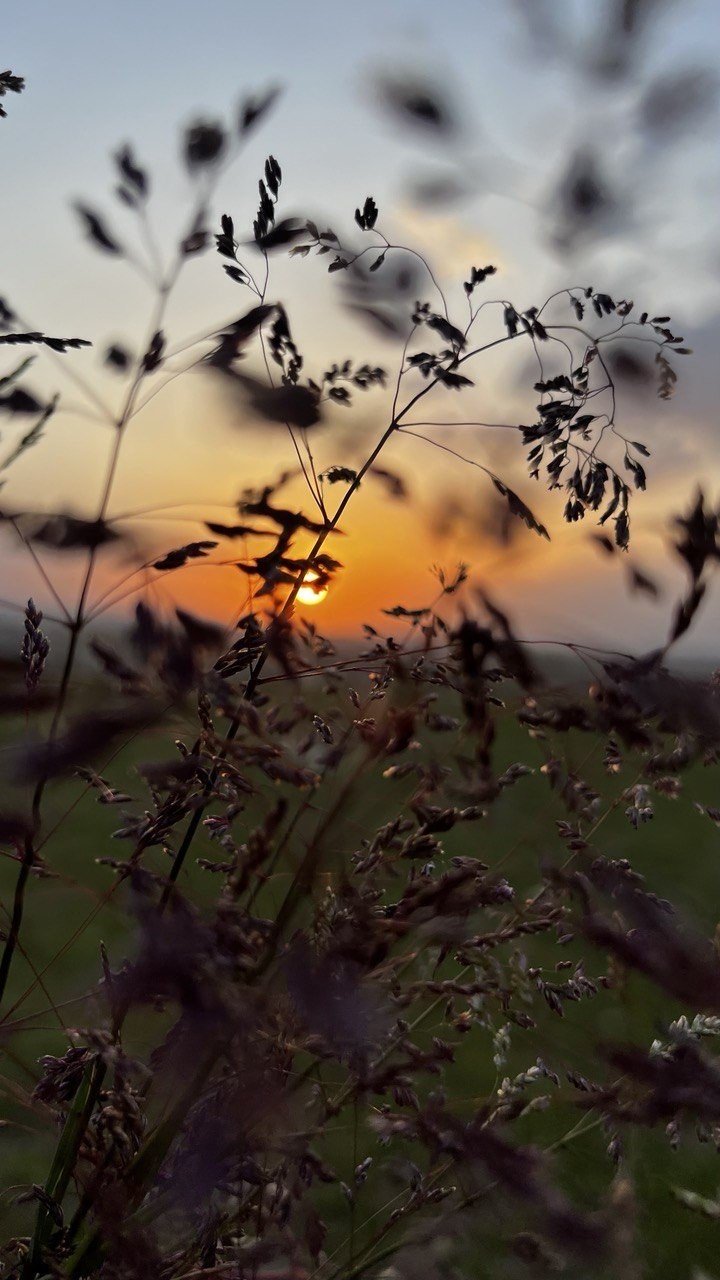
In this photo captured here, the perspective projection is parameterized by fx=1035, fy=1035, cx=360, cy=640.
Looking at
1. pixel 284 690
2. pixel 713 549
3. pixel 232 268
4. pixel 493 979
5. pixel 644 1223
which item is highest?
pixel 232 268

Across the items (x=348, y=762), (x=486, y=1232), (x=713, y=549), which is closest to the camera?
A: (x=713, y=549)

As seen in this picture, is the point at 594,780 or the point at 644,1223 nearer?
the point at 594,780

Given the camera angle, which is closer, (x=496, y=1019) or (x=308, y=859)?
(x=308, y=859)

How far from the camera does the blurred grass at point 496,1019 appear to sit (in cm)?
103

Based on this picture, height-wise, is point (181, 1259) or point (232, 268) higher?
point (232, 268)

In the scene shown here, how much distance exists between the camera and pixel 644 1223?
2.36 metres

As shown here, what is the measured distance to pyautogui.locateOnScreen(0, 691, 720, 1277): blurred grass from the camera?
40.7 inches

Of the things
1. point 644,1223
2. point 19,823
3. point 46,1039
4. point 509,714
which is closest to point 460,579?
point 509,714

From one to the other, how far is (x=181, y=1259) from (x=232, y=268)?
114 centimetres

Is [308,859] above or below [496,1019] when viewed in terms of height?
above

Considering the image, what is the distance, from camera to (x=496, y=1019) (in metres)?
2.77

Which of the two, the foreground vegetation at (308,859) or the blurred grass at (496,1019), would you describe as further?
the blurred grass at (496,1019)

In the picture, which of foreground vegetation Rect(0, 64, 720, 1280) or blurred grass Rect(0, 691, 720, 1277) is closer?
foreground vegetation Rect(0, 64, 720, 1280)

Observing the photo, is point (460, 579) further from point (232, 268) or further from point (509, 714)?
point (232, 268)
